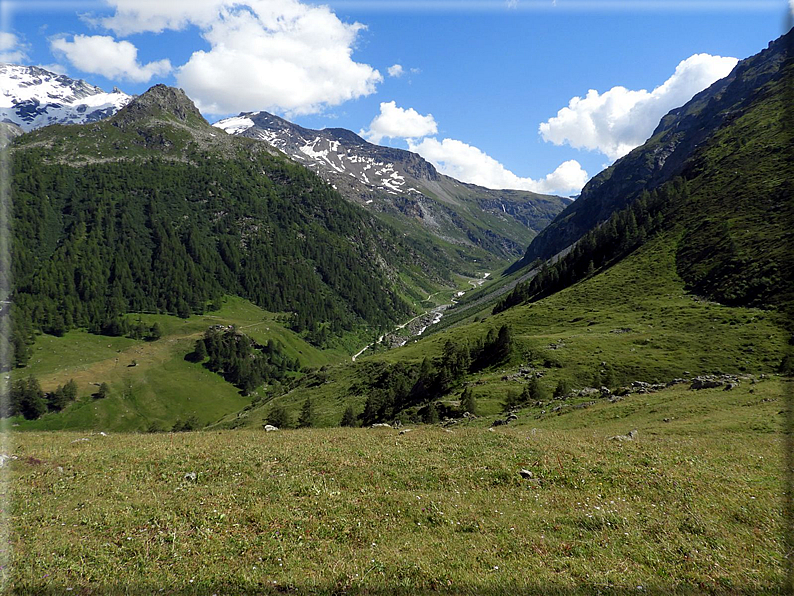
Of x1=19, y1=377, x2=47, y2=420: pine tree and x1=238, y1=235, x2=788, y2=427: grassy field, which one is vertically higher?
x1=238, y1=235, x2=788, y2=427: grassy field

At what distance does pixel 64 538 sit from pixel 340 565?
9405mm

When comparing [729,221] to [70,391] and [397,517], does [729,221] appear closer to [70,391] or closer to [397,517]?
[397,517]

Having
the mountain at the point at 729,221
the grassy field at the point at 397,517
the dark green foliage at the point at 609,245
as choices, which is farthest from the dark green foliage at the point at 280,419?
the dark green foliage at the point at 609,245

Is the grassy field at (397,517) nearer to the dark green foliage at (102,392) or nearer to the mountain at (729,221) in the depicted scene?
the mountain at (729,221)

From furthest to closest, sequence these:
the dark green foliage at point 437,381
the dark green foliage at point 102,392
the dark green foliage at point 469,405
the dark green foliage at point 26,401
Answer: the dark green foliage at point 102,392
the dark green foliage at point 26,401
the dark green foliage at point 437,381
the dark green foliage at point 469,405

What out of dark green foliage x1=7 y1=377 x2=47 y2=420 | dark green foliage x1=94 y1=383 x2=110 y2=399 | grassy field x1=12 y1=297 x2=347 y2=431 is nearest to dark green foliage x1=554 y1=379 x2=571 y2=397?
grassy field x1=12 y1=297 x2=347 y2=431

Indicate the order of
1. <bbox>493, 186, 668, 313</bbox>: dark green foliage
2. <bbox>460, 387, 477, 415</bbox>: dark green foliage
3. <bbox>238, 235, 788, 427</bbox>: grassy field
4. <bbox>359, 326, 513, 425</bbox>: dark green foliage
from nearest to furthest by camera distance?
<bbox>460, 387, 477, 415</bbox>: dark green foliage < <bbox>238, 235, 788, 427</bbox>: grassy field < <bbox>359, 326, 513, 425</bbox>: dark green foliage < <bbox>493, 186, 668, 313</bbox>: dark green foliage

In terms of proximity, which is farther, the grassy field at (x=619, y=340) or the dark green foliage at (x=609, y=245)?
the dark green foliage at (x=609, y=245)

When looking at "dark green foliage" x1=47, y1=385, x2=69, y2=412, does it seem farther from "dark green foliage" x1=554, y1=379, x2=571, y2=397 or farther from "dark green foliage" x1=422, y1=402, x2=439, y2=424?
"dark green foliage" x1=554, y1=379, x2=571, y2=397

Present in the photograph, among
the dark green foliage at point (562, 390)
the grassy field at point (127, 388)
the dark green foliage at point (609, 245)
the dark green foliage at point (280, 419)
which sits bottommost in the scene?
the grassy field at point (127, 388)

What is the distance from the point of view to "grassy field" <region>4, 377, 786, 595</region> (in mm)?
10852

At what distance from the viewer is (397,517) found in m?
14.9

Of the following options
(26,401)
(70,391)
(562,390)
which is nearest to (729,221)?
(562,390)

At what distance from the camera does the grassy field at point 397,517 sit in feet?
35.6
